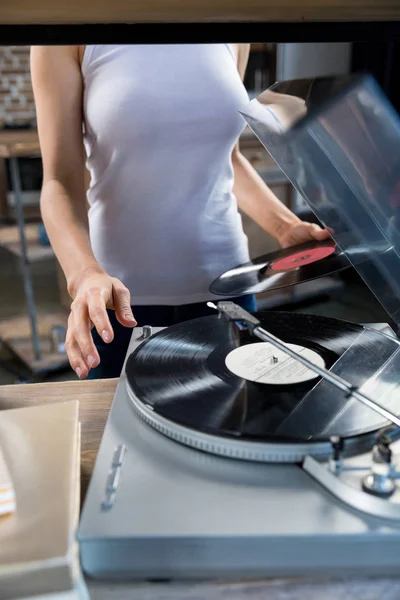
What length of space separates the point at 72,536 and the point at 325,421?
0.85 feet

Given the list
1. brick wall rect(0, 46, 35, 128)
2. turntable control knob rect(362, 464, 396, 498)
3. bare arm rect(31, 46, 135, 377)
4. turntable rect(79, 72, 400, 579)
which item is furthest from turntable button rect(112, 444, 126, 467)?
brick wall rect(0, 46, 35, 128)

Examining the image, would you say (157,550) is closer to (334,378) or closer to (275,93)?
(334,378)

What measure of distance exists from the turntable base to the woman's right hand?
0.26m

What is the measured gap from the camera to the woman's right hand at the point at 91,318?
2.46 feet

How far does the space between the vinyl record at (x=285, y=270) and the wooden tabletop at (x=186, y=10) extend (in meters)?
0.31

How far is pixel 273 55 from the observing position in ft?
12.2

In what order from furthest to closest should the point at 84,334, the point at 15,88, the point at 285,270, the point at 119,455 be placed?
the point at 15,88, the point at 285,270, the point at 84,334, the point at 119,455

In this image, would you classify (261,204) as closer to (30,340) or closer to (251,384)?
(251,384)

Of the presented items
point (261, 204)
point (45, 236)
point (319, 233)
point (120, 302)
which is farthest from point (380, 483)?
→ point (45, 236)

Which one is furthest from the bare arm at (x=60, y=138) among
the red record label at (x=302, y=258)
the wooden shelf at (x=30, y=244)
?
the wooden shelf at (x=30, y=244)

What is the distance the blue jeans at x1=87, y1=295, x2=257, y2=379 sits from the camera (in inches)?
46.9

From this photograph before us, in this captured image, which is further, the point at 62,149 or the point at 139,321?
the point at 139,321

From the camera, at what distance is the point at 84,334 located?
2.51 feet

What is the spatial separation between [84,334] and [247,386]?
0.23 metres
